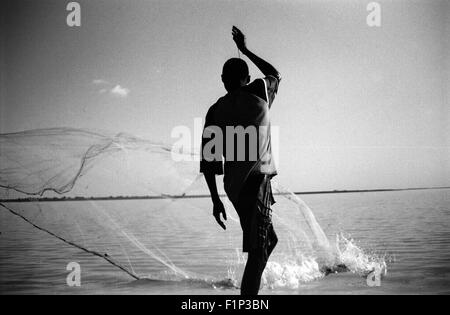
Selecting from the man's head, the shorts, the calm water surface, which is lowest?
the calm water surface

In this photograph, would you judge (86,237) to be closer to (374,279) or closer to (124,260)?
(124,260)

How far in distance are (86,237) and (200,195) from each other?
1205mm

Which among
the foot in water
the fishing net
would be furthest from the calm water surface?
the foot in water

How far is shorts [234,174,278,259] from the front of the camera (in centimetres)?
309

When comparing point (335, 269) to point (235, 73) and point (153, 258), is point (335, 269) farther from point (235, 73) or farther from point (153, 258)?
point (235, 73)

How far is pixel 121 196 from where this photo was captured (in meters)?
5.04

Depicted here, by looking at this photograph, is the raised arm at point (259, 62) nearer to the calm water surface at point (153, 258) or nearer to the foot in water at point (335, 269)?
the calm water surface at point (153, 258)

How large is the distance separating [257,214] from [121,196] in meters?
2.24

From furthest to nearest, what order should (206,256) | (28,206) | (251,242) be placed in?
(206,256), (28,206), (251,242)

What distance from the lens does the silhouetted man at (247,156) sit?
311cm

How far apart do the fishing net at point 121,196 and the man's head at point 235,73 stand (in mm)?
1579

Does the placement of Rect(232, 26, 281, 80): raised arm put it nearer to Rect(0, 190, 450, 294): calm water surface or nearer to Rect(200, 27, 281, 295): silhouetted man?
Rect(200, 27, 281, 295): silhouetted man

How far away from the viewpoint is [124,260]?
574 cm
